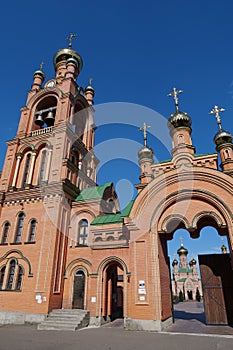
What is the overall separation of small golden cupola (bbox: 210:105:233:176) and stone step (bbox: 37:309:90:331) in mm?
12688

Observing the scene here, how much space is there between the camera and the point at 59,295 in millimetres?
15188

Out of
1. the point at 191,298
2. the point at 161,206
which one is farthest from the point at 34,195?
the point at 191,298

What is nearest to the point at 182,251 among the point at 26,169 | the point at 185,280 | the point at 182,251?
the point at 182,251

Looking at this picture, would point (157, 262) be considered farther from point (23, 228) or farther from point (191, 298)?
point (191, 298)

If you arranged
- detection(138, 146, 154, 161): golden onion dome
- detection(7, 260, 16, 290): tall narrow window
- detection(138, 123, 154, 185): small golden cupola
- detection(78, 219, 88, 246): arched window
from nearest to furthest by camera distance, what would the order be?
detection(7, 260, 16, 290): tall narrow window < detection(78, 219, 88, 246): arched window < detection(138, 123, 154, 185): small golden cupola < detection(138, 146, 154, 161): golden onion dome

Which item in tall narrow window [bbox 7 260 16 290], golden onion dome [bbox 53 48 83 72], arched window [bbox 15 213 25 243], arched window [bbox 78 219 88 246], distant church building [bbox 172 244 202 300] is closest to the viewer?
tall narrow window [bbox 7 260 16 290]

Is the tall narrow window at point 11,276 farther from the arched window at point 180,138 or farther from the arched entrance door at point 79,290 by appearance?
the arched window at point 180,138

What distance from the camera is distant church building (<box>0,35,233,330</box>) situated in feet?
42.1

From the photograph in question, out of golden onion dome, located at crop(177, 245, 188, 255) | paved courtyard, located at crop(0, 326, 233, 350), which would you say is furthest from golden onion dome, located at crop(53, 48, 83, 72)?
golden onion dome, located at crop(177, 245, 188, 255)

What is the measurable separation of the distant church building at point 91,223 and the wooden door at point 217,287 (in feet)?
5.96

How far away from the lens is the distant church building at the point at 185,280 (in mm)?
48019

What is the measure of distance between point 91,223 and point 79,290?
430 cm

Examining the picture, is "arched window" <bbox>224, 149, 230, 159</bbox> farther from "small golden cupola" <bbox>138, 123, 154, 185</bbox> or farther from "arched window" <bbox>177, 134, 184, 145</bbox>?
"small golden cupola" <bbox>138, 123, 154, 185</bbox>

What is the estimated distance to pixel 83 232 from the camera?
A: 17.5m
